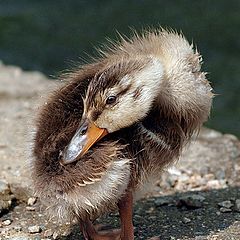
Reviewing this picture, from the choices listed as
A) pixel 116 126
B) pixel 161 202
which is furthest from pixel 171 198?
pixel 116 126

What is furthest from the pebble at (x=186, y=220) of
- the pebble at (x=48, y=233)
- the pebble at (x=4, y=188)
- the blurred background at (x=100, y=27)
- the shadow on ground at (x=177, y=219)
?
the blurred background at (x=100, y=27)

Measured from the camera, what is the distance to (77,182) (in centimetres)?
278

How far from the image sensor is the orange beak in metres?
2.78

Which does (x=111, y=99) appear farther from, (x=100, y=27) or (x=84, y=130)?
(x=100, y=27)

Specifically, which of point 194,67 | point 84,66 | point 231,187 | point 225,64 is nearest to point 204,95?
point 194,67

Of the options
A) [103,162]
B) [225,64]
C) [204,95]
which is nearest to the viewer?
[103,162]

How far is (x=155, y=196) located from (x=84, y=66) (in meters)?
0.88

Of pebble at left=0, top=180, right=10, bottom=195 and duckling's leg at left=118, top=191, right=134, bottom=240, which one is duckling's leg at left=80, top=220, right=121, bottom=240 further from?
pebble at left=0, top=180, right=10, bottom=195

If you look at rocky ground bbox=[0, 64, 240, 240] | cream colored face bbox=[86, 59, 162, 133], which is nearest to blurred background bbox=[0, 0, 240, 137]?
rocky ground bbox=[0, 64, 240, 240]

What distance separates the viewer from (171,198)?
142 inches

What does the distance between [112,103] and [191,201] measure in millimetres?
881

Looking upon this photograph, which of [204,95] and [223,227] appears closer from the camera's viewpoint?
[204,95]

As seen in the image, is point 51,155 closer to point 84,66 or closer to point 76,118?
point 76,118

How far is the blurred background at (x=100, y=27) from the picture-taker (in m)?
6.58
